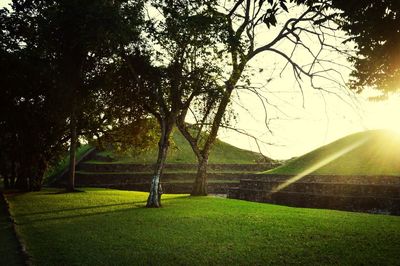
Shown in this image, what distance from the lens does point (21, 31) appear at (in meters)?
24.0

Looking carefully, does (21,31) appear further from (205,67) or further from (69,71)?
(205,67)

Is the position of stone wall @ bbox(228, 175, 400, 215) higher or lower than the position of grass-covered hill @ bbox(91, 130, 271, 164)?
lower

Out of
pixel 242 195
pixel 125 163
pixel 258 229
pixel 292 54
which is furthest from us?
pixel 125 163

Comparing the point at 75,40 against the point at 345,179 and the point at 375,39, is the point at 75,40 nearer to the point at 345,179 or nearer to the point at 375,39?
the point at 375,39

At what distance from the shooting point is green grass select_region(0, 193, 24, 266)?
807 centimetres

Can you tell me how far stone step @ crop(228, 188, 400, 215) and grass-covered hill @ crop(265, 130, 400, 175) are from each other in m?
3.06

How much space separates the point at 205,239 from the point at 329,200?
684 inches

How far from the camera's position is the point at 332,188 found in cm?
2558

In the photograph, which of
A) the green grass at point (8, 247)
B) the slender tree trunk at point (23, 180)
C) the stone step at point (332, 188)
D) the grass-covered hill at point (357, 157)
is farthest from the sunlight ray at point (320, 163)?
the green grass at point (8, 247)

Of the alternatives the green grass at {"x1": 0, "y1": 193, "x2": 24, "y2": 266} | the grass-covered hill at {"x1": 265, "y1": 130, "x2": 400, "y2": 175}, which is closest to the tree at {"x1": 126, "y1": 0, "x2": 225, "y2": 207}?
the green grass at {"x1": 0, "y1": 193, "x2": 24, "y2": 266}

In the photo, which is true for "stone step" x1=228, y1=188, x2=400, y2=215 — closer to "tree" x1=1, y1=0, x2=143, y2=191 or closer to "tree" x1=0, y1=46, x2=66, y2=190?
"tree" x1=1, y1=0, x2=143, y2=191

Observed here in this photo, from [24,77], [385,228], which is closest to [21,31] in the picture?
[24,77]

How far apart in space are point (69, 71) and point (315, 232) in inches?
→ 601

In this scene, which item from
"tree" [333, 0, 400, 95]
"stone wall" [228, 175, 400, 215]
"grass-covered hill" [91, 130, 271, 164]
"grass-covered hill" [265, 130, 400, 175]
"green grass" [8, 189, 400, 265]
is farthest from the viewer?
"grass-covered hill" [91, 130, 271, 164]
